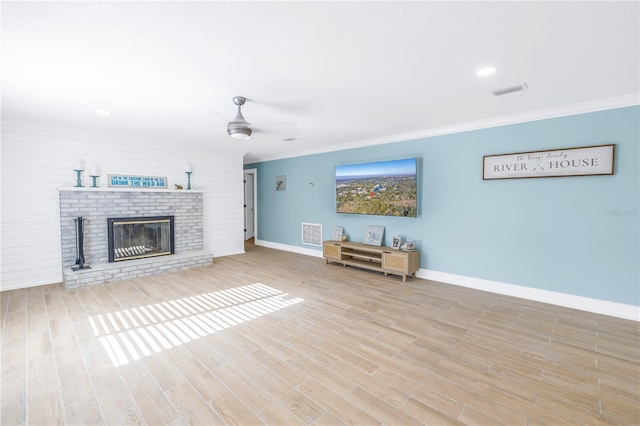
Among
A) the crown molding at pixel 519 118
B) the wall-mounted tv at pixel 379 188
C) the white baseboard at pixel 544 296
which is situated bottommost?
the white baseboard at pixel 544 296

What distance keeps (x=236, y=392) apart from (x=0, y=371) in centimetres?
190

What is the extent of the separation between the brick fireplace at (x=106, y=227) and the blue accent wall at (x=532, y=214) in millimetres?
3786

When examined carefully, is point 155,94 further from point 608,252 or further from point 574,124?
point 608,252

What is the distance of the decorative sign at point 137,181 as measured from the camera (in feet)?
16.6

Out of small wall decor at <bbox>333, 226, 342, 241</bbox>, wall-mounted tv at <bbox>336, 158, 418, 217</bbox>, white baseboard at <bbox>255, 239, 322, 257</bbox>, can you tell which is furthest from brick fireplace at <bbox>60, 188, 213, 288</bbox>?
wall-mounted tv at <bbox>336, 158, 418, 217</bbox>

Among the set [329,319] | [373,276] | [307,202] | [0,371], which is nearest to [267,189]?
[307,202]

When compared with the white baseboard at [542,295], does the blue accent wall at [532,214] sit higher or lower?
higher

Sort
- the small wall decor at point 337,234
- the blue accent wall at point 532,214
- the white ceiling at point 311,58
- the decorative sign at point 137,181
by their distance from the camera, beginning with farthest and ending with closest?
the small wall decor at point 337,234
the decorative sign at point 137,181
the blue accent wall at point 532,214
the white ceiling at point 311,58

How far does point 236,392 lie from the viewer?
6.56 feet

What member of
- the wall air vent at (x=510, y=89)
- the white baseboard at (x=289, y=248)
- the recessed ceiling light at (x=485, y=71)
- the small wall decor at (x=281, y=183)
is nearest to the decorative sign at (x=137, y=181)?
the small wall decor at (x=281, y=183)

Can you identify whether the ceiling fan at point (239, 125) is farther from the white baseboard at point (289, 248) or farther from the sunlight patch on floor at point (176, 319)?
the white baseboard at point (289, 248)

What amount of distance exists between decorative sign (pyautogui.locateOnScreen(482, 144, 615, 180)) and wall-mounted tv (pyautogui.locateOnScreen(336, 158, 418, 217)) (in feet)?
3.59

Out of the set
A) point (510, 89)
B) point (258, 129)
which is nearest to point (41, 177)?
point (258, 129)

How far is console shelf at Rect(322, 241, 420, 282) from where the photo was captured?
4.56 m
